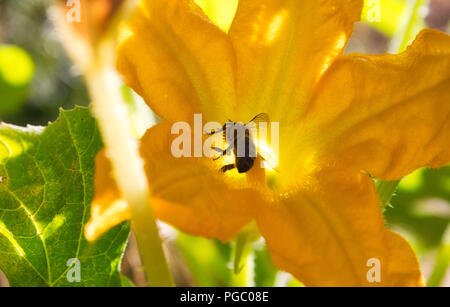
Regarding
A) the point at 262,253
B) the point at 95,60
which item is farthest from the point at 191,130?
the point at 262,253

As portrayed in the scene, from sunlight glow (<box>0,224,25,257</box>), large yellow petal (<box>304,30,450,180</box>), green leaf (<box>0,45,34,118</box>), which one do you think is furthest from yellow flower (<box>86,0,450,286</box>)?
green leaf (<box>0,45,34,118</box>)

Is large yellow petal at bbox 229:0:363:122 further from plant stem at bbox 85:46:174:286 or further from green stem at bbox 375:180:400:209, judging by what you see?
plant stem at bbox 85:46:174:286

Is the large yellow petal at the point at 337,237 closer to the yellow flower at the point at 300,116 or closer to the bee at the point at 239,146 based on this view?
the yellow flower at the point at 300,116

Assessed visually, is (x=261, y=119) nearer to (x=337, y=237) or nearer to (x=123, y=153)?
(x=337, y=237)

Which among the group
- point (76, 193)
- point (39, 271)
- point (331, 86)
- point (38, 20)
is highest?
point (38, 20)

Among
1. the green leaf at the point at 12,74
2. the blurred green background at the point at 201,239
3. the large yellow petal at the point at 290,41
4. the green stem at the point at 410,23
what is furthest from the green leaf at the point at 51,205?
the green leaf at the point at 12,74

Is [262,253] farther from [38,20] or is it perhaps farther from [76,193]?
[38,20]

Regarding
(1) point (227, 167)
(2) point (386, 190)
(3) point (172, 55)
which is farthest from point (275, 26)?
(2) point (386, 190)
